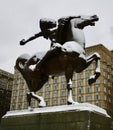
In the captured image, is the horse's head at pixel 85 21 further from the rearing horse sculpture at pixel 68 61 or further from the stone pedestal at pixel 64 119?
the stone pedestal at pixel 64 119

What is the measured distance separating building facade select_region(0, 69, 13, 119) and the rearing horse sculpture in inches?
3227

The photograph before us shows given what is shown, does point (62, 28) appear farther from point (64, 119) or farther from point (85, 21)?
point (64, 119)

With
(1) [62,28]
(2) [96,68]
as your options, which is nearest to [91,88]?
(1) [62,28]

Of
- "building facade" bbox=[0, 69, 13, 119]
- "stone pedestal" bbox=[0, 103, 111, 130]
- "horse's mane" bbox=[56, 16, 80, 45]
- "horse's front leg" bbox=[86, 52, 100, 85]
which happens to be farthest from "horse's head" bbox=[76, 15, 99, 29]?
"building facade" bbox=[0, 69, 13, 119]

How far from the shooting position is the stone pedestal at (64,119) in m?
4.93

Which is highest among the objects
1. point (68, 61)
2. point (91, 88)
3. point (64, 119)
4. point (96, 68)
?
→ point (91, 88)

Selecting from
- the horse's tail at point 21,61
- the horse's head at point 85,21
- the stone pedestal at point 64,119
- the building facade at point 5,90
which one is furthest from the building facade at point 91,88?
the stone pedestal at point 64,119

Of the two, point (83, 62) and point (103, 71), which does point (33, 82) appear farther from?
point (103, 71)

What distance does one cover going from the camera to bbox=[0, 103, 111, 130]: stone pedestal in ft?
16.2

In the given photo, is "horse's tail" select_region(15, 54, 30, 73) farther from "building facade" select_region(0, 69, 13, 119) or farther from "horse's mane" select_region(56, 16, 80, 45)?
"building facade" select_region(0, 69, 13, 119)

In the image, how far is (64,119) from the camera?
5.18 meters

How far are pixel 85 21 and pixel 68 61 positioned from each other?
1063mm

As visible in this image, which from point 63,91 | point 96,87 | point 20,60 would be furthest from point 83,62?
point 63,91

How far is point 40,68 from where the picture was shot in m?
6.34
